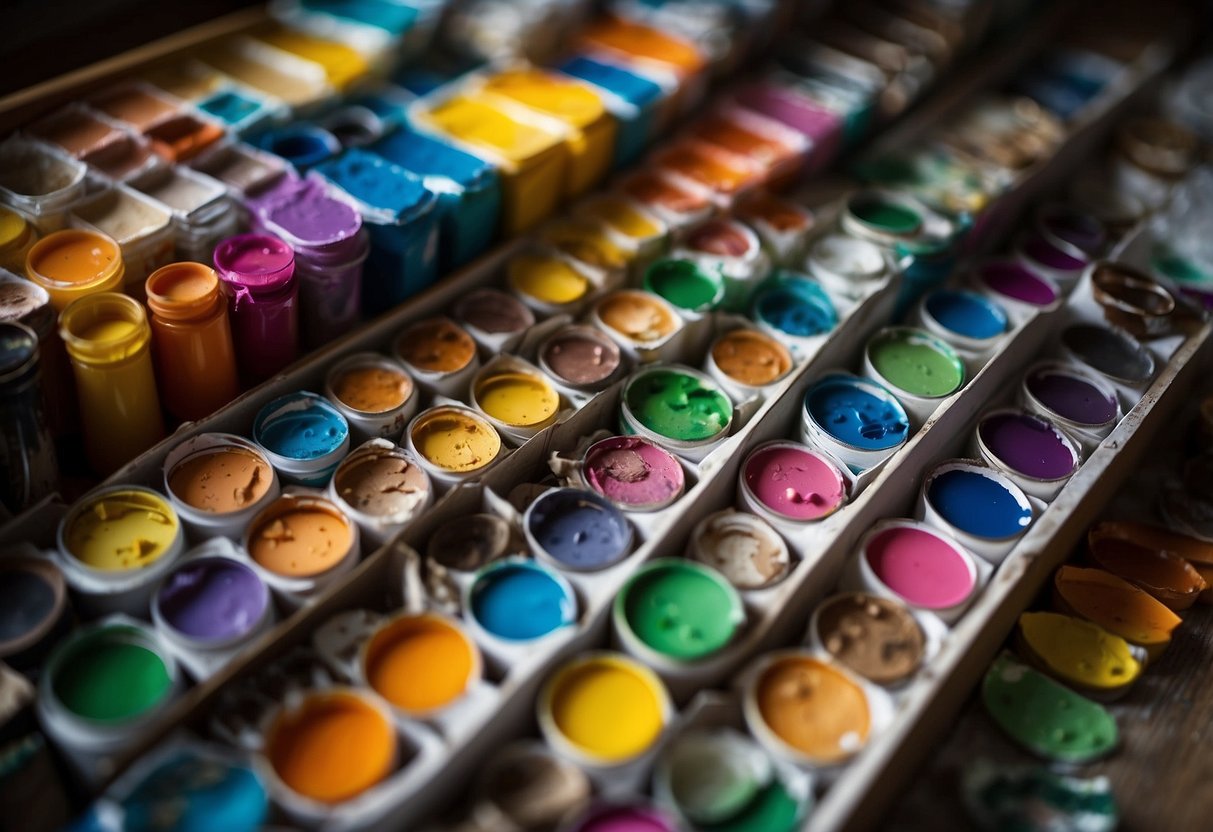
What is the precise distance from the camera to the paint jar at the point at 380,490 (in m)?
2.17

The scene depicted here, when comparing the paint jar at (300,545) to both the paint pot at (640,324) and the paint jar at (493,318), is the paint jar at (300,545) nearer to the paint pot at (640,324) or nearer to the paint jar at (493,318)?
the paint jar at (493,318)

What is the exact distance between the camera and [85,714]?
1.82m

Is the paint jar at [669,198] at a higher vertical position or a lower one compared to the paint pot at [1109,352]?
lower

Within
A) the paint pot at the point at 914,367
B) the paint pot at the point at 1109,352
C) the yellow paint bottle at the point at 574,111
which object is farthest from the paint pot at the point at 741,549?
the yellow paint bottle at the point at 574,111

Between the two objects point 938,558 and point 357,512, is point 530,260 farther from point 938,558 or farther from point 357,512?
point 938,558

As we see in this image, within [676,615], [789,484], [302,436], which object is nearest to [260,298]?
[302,436]

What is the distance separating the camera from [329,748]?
5.94 ft

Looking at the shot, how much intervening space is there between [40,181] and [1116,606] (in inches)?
110

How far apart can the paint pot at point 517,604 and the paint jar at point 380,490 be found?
0.75ft

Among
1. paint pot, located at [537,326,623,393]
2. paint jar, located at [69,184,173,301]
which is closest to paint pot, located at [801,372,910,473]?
paint pot, located at [537,326,623,393]

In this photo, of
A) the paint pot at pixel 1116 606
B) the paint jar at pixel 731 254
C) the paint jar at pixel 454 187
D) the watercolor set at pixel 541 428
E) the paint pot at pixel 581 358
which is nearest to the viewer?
the watercolor set at pixel 541 428

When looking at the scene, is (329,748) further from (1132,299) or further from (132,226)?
(1132,299)

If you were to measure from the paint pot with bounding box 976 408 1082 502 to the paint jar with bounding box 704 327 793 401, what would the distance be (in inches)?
21.2

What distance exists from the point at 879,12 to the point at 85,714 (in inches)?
148
